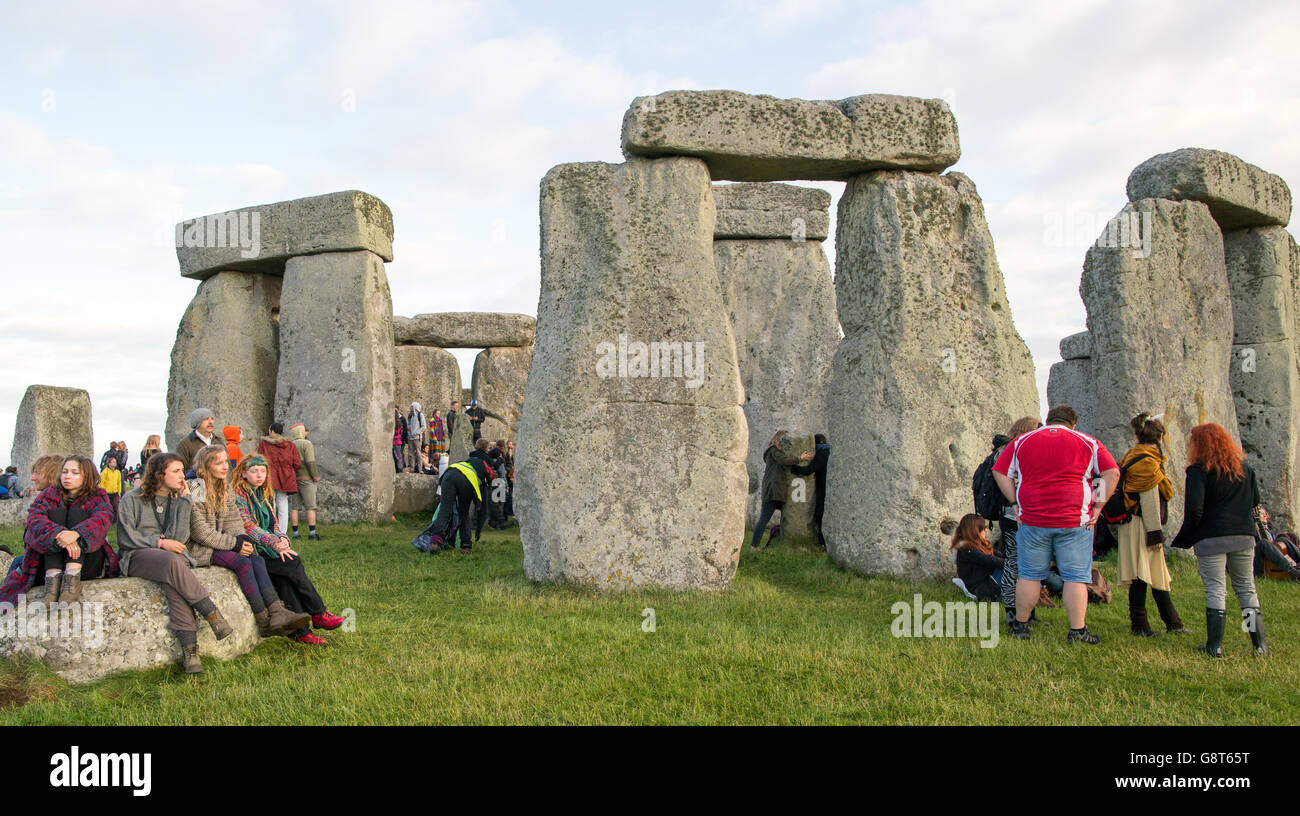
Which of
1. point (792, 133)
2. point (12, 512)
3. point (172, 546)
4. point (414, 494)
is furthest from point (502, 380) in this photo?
point (172, 546)

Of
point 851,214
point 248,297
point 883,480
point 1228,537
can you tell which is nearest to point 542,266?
point 851,214

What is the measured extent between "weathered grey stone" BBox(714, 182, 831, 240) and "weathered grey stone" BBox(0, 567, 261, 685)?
31.9ft

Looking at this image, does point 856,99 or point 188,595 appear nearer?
point 188,595

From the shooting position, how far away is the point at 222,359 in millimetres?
13742

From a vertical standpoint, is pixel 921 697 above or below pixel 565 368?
below

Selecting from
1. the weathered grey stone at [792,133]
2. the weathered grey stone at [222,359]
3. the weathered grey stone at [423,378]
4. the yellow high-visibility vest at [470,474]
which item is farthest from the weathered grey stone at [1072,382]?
the weathered grey stone at [222,359]

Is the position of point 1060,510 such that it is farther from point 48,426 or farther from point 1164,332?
point 48,426

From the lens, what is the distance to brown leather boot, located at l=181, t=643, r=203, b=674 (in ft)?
17.3

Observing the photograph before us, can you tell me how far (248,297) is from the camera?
13.9 meters

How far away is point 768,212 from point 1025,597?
28.0 feet

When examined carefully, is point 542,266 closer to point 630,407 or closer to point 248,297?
point 630,407

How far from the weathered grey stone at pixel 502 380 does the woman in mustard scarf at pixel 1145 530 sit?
1379cm

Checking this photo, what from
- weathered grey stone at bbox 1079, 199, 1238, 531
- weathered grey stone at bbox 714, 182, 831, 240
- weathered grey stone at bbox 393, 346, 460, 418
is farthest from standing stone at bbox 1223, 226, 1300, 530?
weathered grey stone at bbox 393, 346, 460, 418

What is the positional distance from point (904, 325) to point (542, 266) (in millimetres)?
3265
